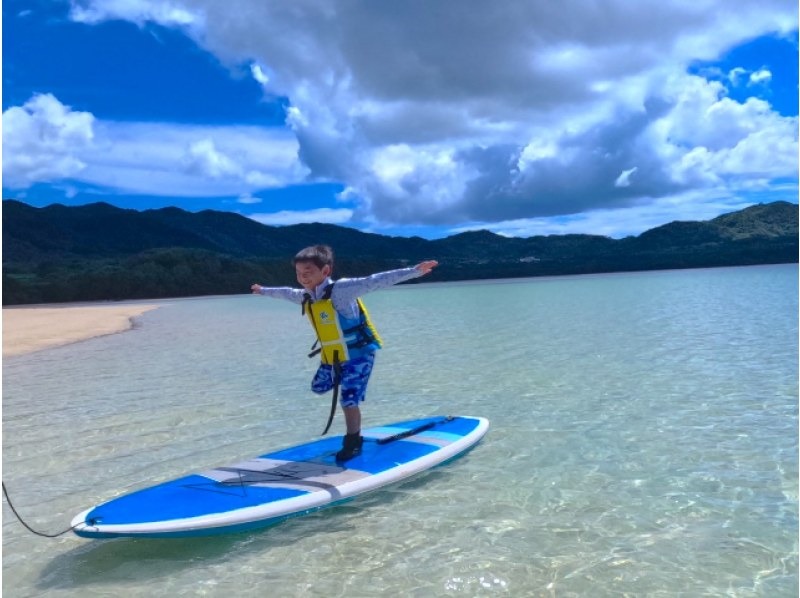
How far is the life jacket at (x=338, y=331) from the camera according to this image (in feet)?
19.2

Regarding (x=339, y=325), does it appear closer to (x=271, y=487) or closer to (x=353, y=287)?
(x=353, y=287)

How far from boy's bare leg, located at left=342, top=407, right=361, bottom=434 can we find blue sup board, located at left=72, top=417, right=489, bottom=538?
265mm

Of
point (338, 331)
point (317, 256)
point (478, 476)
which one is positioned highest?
point (317, 256)

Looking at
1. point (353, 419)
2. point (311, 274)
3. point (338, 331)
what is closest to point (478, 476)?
point (353, 419)

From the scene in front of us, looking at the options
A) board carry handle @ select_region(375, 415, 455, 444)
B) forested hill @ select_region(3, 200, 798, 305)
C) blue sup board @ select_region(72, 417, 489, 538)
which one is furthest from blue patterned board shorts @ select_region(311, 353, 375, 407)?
forested hill @ select_region(3, 200, 798, 305)

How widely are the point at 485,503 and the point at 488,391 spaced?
5.01 metres

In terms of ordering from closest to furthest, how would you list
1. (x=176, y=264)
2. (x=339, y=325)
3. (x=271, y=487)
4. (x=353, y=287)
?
1. (x=271, y=487)
2. (x=353, y=287)
3. (x=339, y=325)
4. (x=176, y=264)

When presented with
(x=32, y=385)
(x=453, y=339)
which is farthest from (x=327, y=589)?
(x=453, y=339)

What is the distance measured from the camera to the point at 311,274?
577cm

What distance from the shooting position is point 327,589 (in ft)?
13.5

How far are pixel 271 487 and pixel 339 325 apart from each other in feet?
4.86

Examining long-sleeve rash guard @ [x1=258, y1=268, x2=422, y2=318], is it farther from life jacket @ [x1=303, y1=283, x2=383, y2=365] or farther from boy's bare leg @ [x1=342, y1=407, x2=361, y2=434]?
boy's bare leg @ [x1=342, y1=407, x2=361, y2=434]

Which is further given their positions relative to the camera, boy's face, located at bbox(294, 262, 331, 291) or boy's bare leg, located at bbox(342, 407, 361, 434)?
boy's bare leg, located at bbox(342, 407, 361, 434)

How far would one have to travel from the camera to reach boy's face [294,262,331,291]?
5.73 m
